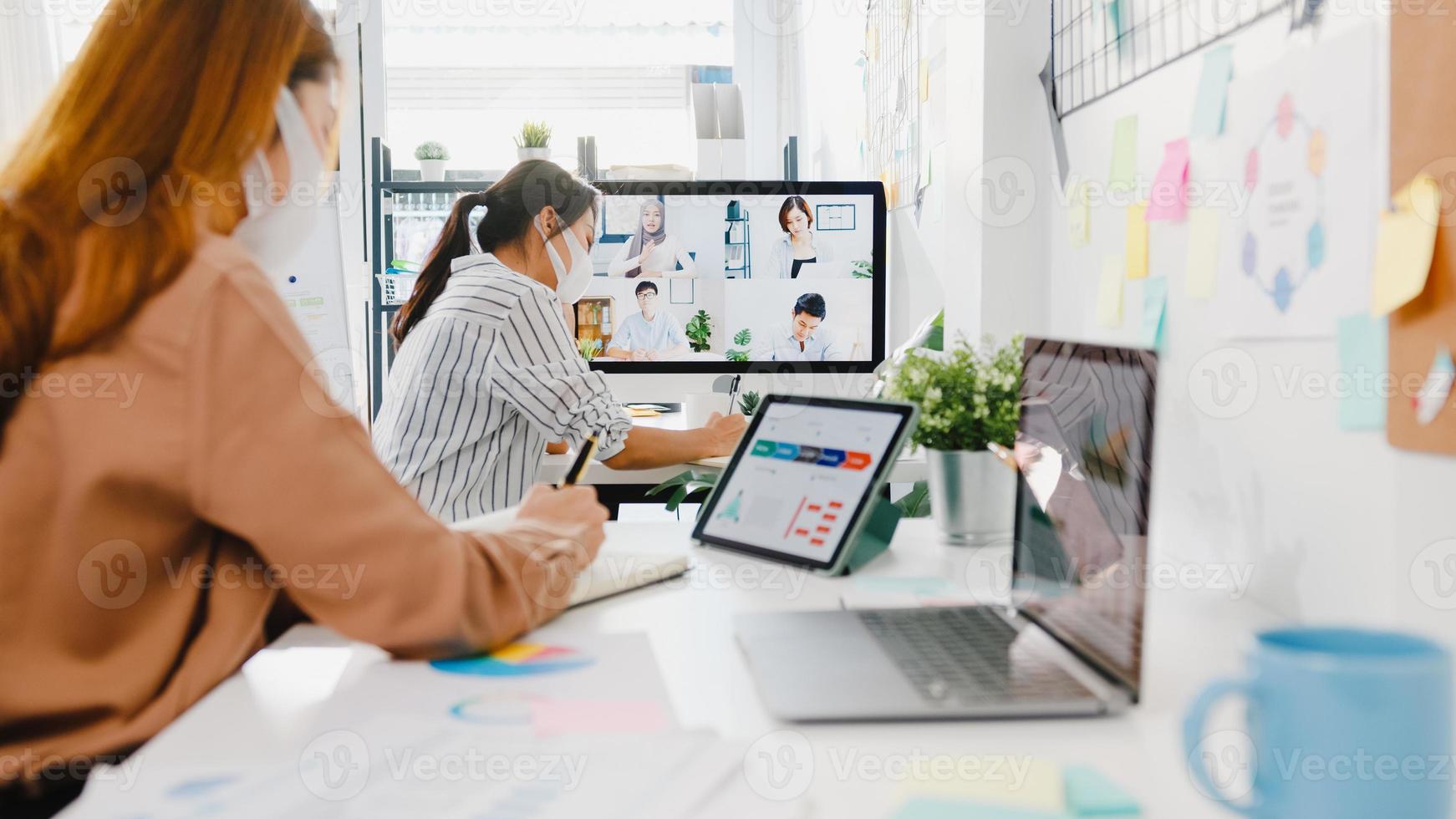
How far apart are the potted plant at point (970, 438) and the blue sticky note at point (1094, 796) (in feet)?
1.90

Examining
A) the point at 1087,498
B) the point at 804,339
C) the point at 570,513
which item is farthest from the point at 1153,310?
the point at 804,339

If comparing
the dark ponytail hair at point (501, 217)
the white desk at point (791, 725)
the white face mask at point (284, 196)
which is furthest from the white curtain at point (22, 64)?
the white desk at point (791, 725)

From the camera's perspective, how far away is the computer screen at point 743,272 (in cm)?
198

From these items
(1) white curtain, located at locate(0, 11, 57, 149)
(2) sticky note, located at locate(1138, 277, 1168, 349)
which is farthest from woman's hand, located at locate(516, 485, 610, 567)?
(1) white curtain, located at locate(0, 11, 57, 149)

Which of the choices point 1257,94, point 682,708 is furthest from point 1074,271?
point 682,708

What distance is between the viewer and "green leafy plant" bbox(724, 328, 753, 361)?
2012 mm

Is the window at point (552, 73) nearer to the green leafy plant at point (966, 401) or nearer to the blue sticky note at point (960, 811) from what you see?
the green leafy plant at point (966, 401)

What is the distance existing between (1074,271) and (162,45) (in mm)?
1016

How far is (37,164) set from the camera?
29.1 inches

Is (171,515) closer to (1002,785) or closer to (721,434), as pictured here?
(1002,785)

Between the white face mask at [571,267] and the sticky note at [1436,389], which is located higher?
the white face mask at [571,267]

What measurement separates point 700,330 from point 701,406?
15 cm

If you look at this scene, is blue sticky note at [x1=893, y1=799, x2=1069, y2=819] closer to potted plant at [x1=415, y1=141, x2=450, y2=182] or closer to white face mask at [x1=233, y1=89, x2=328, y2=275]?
white face mask at [x1=233, y1=89, x2=328, y2=275]

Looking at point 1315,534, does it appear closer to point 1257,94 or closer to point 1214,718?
point 1214,718
